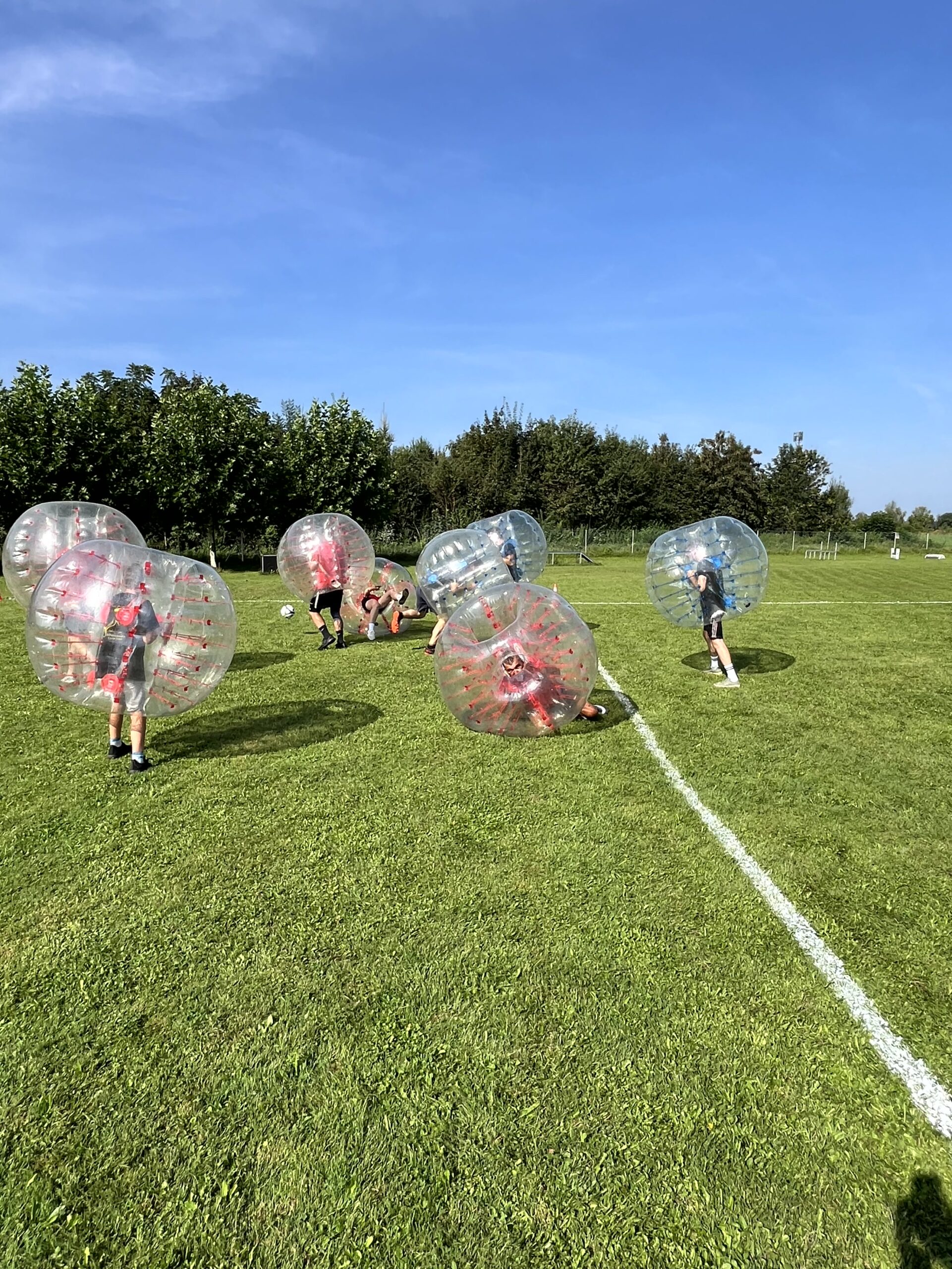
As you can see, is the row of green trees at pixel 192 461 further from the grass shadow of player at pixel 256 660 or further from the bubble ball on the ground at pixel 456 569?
the bubble ball on the ground at pixel 456 569

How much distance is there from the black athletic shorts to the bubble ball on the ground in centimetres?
249

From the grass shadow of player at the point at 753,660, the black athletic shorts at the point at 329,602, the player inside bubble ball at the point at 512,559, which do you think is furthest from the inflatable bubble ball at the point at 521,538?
the grass shadow of player at the point at 753,660

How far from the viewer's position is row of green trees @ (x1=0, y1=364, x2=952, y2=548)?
101 feet

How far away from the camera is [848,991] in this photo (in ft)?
13.0

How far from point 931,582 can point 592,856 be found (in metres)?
28.2

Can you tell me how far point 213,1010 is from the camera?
3.78m

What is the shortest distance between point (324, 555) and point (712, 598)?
6.64 m

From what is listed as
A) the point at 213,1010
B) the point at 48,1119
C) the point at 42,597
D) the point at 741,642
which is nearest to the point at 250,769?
the point at 42,597

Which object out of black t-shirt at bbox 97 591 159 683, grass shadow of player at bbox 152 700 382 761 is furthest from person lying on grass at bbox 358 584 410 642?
black t-shirt at bbox 97 591 159 683

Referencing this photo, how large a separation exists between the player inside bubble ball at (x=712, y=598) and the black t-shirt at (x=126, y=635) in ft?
21.8

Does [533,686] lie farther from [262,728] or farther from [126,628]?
[126,628]

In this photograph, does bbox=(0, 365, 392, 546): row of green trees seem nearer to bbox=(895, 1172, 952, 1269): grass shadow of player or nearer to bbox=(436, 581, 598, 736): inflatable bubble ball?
bbox=(436, 581, 598, 736): inflatable bubble ball

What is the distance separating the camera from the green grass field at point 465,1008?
2.72m

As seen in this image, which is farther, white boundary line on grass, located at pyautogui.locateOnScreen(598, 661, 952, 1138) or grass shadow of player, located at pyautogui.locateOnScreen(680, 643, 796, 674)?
grass shadow of player, located at pyautogui.locateOnScreen(680, 643, 796, 674)
